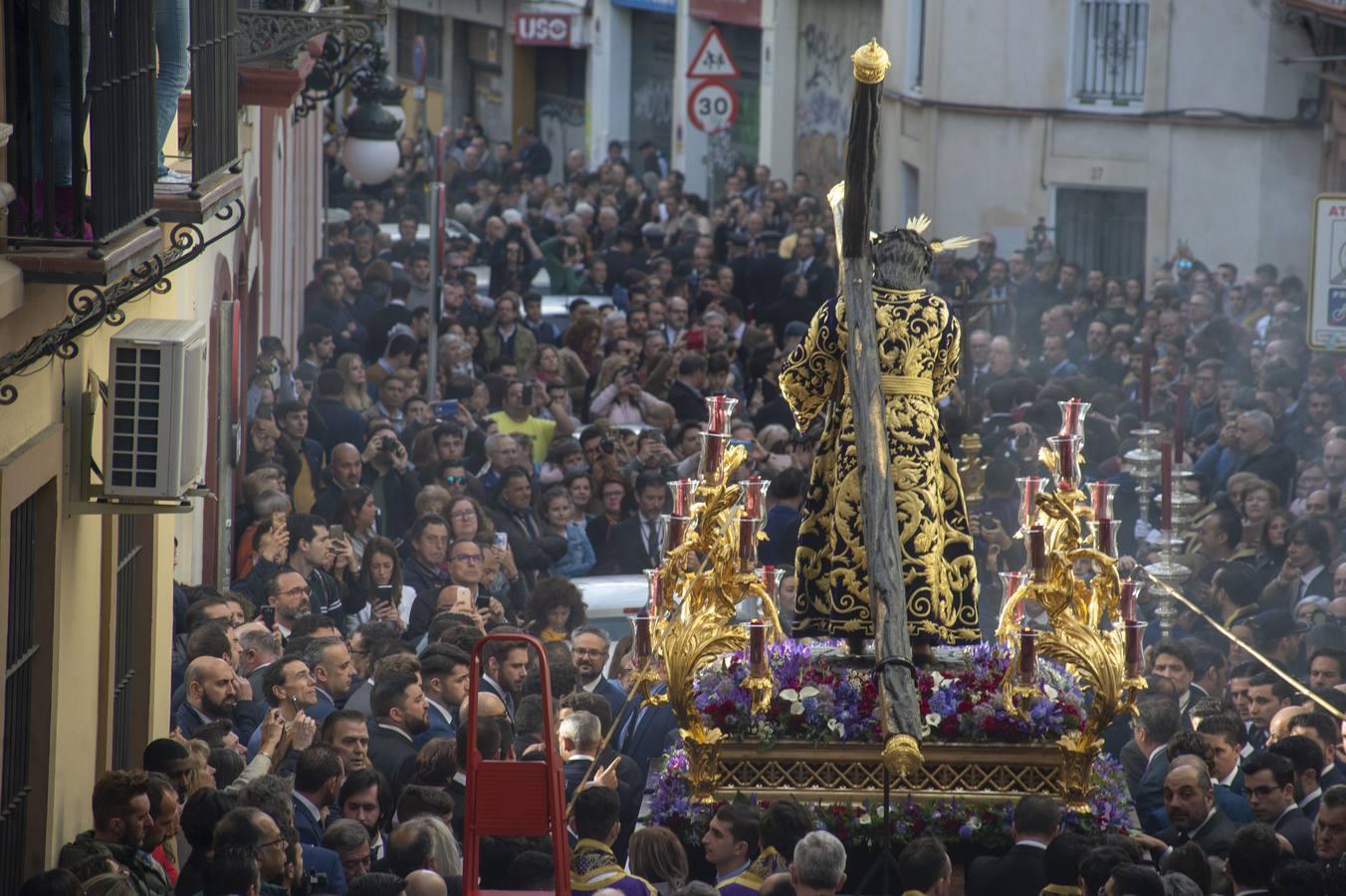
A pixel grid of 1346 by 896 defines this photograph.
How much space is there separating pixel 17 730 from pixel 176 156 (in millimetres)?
3191

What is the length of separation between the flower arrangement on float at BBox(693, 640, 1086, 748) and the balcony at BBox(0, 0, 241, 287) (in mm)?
2697

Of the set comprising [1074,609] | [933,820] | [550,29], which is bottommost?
[933,820]

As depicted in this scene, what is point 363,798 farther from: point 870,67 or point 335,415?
point 335,415

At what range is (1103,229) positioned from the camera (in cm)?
2844

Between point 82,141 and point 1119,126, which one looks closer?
point 82,141

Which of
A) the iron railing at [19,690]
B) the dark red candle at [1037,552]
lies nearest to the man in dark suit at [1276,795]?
the dark red candle at [1037,552]

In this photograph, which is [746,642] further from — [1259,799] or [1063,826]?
[1259,799]

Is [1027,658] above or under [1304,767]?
above

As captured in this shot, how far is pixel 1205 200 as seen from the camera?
2709 cm

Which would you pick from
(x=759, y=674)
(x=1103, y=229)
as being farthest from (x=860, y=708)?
(x=1103, y=229)

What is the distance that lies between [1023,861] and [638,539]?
6.20m

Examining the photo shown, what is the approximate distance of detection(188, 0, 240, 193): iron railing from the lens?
8852mm

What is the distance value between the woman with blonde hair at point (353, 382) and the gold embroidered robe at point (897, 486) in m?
7.83

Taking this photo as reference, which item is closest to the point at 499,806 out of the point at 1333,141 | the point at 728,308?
the point at 728,308
